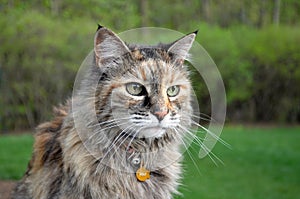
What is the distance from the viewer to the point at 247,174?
1037 cm

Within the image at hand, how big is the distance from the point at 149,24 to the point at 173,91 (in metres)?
17.9

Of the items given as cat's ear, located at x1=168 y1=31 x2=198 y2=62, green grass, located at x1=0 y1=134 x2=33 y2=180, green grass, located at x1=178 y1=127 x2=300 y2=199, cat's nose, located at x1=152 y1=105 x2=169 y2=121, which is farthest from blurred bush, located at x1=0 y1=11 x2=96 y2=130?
cat's nose, located at x1=152 y1=105 x2=169 y2=121

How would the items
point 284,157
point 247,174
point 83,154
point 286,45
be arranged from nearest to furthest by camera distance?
point 83,154, point 247,174, point 284,157, point 286,45

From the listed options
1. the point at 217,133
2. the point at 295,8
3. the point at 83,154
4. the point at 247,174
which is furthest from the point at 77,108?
the point at 295,8

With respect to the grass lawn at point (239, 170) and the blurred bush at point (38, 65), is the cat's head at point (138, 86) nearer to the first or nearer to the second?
the grass lawn at point (239, 170)

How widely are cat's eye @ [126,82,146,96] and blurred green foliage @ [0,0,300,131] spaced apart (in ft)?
15.3

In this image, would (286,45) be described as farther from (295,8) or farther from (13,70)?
(13,70)

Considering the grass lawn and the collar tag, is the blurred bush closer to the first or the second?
the grass lawn

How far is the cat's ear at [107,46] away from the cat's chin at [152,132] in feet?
1.78

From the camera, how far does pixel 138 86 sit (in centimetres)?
318

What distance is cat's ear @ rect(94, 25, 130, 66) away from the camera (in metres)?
3.15

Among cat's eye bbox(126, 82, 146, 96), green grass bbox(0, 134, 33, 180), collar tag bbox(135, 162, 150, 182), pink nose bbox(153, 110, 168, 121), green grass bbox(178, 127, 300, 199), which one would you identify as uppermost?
cat's eye bbox(126, 82, 146, 96)

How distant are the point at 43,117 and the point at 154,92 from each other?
14001 mm

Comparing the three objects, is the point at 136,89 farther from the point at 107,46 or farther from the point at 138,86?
the point at 107,46
